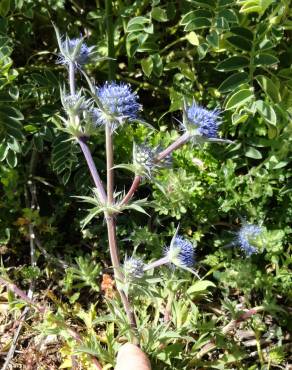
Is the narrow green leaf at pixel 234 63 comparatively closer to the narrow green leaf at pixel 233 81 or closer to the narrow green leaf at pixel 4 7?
the narrow green leaf at pixel 233 81

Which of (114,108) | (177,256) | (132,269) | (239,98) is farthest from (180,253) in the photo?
(239,98)

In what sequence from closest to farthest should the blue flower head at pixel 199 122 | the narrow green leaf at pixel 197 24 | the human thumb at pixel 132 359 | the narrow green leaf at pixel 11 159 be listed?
the blue flower head at pixel 199 122, the human thumb at pixel 132 359, the narrow green leaf at pixel 197 24, the narrow green leaf at pixel 11 159

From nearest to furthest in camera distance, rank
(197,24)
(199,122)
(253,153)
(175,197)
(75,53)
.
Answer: (199,122) < (75,53) < (197,24) < (175,197) < (253,153)

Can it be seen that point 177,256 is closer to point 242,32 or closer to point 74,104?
point 74,104

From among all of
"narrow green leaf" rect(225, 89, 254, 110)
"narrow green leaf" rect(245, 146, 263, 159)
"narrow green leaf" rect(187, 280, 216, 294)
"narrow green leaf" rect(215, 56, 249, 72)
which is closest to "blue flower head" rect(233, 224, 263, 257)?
"narrow green leaf" rect(187, 280, 216, 294)

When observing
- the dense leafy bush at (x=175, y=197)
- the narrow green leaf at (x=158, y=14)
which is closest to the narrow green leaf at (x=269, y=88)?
the dense leafy bush at (x=175, y=197)

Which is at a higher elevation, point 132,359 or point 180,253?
point 180,253

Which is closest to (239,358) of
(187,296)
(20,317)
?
(187,296)
